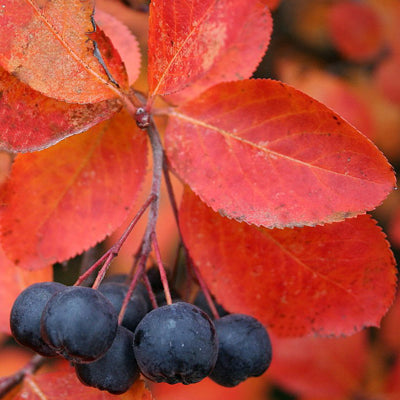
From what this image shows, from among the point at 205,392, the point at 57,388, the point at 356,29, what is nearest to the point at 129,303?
the point at 57,388

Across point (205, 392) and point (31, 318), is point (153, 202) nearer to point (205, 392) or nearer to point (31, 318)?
point (31, 318)

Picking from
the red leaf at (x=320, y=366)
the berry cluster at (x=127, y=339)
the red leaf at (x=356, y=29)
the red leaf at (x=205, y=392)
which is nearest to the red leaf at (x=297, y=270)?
the berry cluster at (x=127, y=339)

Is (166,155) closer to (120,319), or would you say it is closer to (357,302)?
(120,319)

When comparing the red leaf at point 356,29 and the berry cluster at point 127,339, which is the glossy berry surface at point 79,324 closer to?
the berry cluster at point 127,339

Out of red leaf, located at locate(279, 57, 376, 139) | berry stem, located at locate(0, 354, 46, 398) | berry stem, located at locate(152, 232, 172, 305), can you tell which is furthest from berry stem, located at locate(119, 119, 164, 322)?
red leaf, located at locate(279, 57, 376, 139)

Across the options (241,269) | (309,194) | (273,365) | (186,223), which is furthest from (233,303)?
(273,365)

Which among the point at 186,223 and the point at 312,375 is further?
the point at 312,375

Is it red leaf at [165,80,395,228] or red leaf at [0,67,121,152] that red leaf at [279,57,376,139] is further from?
red leaf at [0,67,121,152]
